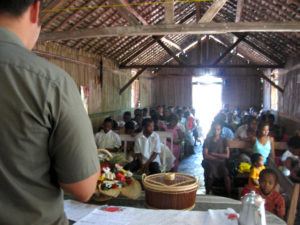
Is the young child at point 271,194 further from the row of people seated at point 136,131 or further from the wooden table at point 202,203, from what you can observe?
the row of people seated at point 136,131

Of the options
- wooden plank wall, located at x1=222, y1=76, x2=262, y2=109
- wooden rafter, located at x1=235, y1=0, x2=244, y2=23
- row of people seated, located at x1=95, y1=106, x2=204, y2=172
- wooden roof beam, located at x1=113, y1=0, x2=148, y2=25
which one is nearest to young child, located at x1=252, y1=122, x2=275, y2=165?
row of people seated, located at x1=95, y1=106, x2=204, y2=172

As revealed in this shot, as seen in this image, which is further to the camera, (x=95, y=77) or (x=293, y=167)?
(x=95, y=77)

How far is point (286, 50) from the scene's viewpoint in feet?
30.1

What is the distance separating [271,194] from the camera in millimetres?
3119

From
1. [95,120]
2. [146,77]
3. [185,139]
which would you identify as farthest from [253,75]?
[95,120]

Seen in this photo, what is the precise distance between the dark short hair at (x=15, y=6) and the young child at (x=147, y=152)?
401 cm

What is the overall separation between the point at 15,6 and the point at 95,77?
818 centimetres

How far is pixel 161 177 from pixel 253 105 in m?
13.8

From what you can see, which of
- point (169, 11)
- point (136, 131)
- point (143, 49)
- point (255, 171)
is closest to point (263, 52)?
point (143, 49)

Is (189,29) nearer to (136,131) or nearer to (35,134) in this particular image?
(136,131)

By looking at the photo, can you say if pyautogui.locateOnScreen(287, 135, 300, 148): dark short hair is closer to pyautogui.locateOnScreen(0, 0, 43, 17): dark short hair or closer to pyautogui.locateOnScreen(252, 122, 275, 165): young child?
pyautogui.locateOnScreen(252, 122, 275, 165): young child

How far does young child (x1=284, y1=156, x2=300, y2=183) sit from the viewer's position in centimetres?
397

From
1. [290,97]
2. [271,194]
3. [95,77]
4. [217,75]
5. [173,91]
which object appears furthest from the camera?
[173,91]

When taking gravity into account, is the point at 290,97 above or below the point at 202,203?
above
